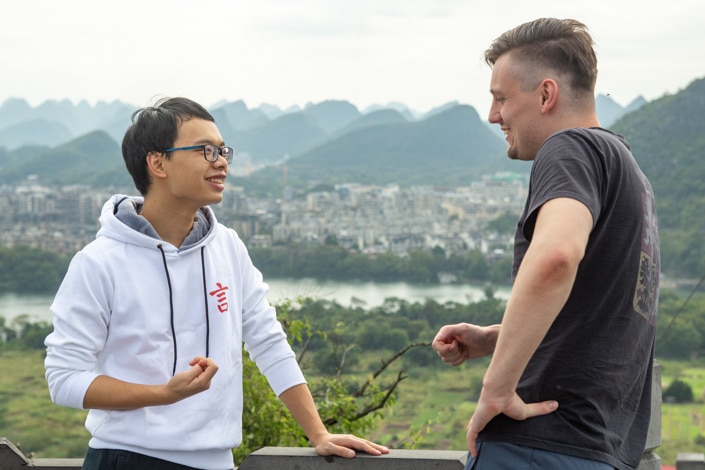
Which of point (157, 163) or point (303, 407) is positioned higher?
point (157, 163)

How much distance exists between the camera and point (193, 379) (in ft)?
5.15

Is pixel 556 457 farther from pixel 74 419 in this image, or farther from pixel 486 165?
pixel 486 165

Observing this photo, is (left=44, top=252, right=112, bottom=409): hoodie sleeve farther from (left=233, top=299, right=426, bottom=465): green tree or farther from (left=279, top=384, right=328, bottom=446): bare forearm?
(left=233, top=299, right=426, bottom=465): green tree

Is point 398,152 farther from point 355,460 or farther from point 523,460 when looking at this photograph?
point 523,460

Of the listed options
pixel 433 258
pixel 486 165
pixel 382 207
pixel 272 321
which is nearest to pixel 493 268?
pixel 433 258

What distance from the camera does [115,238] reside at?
1.75 meters

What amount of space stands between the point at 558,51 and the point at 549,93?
2.9 inches

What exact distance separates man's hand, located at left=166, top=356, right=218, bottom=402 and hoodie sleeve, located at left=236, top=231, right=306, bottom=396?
0.35 metres

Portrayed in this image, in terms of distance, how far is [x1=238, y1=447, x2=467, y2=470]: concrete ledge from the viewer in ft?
5.92

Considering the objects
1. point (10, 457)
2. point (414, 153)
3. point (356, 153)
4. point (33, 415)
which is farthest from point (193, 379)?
point (356, 153)

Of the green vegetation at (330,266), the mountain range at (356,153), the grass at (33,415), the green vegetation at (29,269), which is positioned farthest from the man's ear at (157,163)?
the mountain range at (356,153)

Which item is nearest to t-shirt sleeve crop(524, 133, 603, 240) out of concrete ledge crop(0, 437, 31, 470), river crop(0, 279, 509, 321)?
concrete ledge crop(0, 437, 31, 470)

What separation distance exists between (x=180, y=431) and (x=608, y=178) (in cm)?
90

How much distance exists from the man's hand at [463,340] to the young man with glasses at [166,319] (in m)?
0.27
